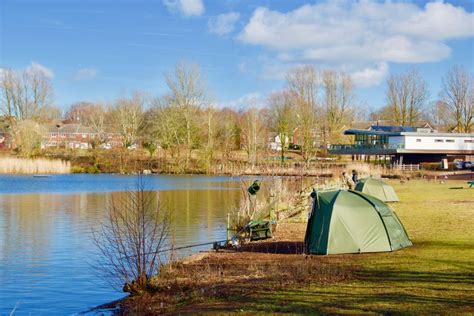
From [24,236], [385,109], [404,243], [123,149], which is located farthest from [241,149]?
[404,243]

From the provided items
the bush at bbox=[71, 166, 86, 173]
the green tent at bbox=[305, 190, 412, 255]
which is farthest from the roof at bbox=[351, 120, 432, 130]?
the green tent at bbox=[305, 190, 412, 255]

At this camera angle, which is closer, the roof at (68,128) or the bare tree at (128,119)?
the bare tree at (128,119)

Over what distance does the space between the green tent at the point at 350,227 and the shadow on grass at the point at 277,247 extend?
868 mm

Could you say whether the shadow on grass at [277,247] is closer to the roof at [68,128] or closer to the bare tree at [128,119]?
the bare tree at [128,119]

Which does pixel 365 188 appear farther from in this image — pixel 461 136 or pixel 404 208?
pixel 461 136

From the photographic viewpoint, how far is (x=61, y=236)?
73.0 ft

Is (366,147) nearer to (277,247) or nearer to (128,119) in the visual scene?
(128,119)

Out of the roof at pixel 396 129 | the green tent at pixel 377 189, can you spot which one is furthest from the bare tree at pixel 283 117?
the green tent at pixel 377 189

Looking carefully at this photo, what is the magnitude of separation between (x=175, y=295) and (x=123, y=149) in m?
64.5

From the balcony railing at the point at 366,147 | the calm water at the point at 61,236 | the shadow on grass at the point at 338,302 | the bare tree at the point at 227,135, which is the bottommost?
the calm water at the point at 61,236

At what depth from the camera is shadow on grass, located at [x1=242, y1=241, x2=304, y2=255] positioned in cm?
1672

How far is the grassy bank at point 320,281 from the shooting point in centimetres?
1008

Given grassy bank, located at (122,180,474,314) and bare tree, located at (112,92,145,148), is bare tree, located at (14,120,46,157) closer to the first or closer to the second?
bare tree, located at (112,92,145,148)

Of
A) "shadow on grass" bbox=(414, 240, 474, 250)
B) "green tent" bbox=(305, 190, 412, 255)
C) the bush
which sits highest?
the bush
